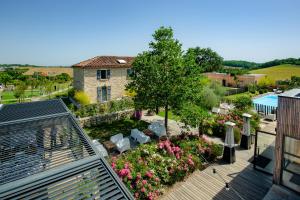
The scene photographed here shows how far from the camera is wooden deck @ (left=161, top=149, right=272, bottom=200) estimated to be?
10.2 metres

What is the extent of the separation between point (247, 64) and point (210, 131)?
15399cm

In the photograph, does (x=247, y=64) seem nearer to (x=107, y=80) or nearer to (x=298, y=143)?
(x=107, y=80)

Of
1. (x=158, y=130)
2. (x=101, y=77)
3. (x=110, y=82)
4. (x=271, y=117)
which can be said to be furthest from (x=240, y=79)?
(x=158, y=130)

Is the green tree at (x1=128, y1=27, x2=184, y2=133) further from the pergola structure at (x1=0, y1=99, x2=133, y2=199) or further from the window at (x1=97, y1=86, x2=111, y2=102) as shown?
the window at (x1=97, y1=86, x2=111, y2=102)

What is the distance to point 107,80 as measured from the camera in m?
33.0

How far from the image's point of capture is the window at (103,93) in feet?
107

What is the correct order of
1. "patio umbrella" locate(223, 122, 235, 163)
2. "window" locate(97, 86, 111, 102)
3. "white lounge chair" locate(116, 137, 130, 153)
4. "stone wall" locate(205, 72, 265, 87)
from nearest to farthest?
"patio umbrella" locate(223, 122, 235, 163) → "white lounge chair" locate(116, 137, 130, 153) → "window" locate(97, 86, 111, 102) → "stone wall" locate(205, 72, 265, 87)

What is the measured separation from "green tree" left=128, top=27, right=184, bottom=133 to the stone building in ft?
44.8

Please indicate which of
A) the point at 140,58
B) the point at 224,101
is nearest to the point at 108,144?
the point at 140,58

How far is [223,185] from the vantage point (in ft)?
36.2

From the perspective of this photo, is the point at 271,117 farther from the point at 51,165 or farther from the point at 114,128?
the point at 51,165

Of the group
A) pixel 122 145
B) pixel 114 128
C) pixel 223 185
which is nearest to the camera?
pixel 223 185

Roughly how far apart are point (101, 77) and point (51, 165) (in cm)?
2885

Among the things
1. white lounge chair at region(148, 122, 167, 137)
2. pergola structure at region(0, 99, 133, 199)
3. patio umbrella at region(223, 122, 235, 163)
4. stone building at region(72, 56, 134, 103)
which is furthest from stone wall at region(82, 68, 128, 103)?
pergola structure at region(0, 99, 133, 199)
